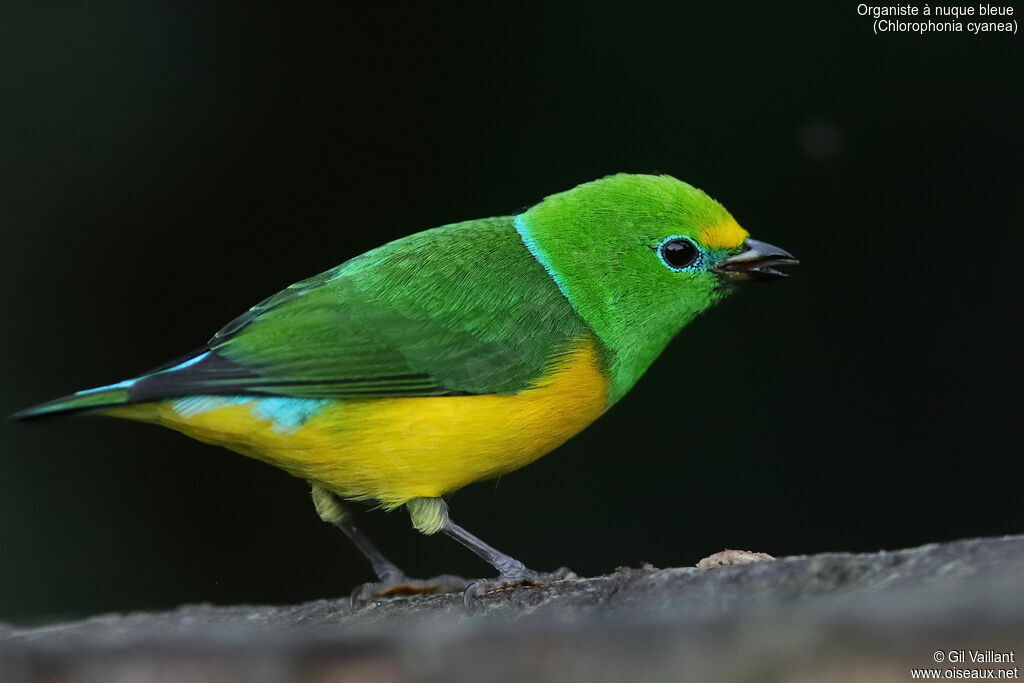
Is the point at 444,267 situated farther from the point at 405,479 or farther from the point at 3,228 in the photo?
the point at 3,228

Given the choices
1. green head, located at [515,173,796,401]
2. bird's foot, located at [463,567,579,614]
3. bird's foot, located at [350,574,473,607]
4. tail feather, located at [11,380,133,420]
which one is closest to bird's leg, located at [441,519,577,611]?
bird's foot, located at [463,567,579,614]

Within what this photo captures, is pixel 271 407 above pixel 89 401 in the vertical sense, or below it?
below

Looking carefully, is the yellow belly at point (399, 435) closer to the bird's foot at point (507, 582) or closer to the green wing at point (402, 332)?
the green wing at point (402, 332)

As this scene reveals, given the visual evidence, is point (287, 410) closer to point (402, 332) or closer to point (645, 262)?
point (402, 332)

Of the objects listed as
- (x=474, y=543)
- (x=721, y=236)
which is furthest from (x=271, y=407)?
(x=721, y=236)

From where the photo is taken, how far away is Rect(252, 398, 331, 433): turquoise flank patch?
3.58m

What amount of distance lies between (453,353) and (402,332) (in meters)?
0.17

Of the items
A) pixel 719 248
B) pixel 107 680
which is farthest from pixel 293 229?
pixel 107 680

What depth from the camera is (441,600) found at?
10.7 feet

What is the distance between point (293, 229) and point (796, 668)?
4.56m

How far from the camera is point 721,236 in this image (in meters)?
3.96

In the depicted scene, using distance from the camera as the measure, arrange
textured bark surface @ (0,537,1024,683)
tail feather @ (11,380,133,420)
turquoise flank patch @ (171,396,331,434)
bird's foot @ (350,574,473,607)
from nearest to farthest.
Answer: textured bark surface @ (0,537,1024,683)
tail feather @ (11,380,133,420)
turquoise flank patch @ (171,396,331,434)
bird's foot @ (350,574,473,607)

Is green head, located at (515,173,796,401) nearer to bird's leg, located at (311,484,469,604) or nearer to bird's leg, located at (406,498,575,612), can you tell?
bird's leg, located at (406,498,575,612)

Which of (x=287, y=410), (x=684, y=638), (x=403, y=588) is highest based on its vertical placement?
(x=287, y=410)
